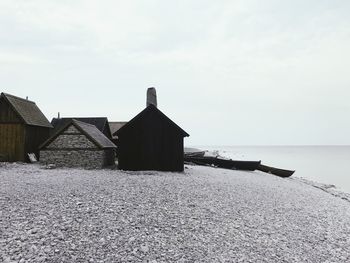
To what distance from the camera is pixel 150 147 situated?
26469mm

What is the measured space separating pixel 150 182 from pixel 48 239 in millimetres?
9089

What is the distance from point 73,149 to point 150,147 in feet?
25.5

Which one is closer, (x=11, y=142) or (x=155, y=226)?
(x=155, y=226)

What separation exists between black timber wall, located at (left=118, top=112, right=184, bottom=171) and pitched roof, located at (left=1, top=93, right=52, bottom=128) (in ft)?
41.2

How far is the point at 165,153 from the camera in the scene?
26500mm

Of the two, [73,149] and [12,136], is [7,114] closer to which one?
[12,136]

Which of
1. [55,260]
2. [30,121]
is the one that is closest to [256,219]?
[55,260]

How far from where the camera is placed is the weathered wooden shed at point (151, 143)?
26.4 metres

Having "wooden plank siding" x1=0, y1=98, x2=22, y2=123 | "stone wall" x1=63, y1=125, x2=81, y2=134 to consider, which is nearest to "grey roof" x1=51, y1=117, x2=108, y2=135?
"wooden plank siding" x1=0, y1=98, x2=22, y2=123

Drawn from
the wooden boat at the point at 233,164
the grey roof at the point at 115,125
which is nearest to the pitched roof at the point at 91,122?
the grey roof at the point at 115,125

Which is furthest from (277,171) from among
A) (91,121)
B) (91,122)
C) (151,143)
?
(91,121)

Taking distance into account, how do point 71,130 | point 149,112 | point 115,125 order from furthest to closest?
point 115,125 → point 71,130 → point 149,112

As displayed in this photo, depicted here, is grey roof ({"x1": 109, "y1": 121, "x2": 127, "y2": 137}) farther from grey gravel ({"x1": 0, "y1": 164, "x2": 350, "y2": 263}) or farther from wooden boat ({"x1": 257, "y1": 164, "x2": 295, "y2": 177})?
grey gravel ({"x1": 0, "y1": 164, "x2": 350, "y2": 263})

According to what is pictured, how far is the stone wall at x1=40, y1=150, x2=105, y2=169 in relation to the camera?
91.8 feet
